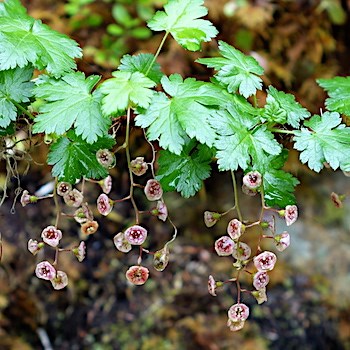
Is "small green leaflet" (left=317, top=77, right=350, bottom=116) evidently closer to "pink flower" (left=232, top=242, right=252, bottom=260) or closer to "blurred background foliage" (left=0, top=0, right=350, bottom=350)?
"pink flower" (left=232, top=242, right=252, bottom=260)

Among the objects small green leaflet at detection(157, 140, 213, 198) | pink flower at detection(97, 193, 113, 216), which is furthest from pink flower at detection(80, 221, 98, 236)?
small green leaflet at detection(157, 140, 213, 198)

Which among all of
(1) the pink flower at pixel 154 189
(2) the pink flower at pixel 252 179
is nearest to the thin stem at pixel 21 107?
(1) the pink flower at pixel 154 189

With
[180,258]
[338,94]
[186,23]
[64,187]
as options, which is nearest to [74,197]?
[64,187]

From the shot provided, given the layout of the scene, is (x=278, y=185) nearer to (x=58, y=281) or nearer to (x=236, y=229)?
(x=236, y=229)

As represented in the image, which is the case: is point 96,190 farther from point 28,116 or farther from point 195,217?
point 28,116

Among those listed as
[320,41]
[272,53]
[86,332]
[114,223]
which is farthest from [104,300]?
[320,41]

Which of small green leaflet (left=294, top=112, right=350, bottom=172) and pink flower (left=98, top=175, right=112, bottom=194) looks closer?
small green leaflet (left=294, top=112, right=350, bottom=172)

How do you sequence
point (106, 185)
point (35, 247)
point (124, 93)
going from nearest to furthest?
point (124, 93), point (35, 247), point (106, 185)

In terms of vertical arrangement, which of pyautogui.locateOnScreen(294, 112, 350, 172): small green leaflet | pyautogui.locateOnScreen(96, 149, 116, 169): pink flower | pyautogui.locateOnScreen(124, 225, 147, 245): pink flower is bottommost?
pyautogui.locateOnScreen(124, 225, 147, 245): pink flower

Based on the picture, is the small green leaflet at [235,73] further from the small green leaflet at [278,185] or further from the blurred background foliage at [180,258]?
the blurred background foliage at [180,258]
